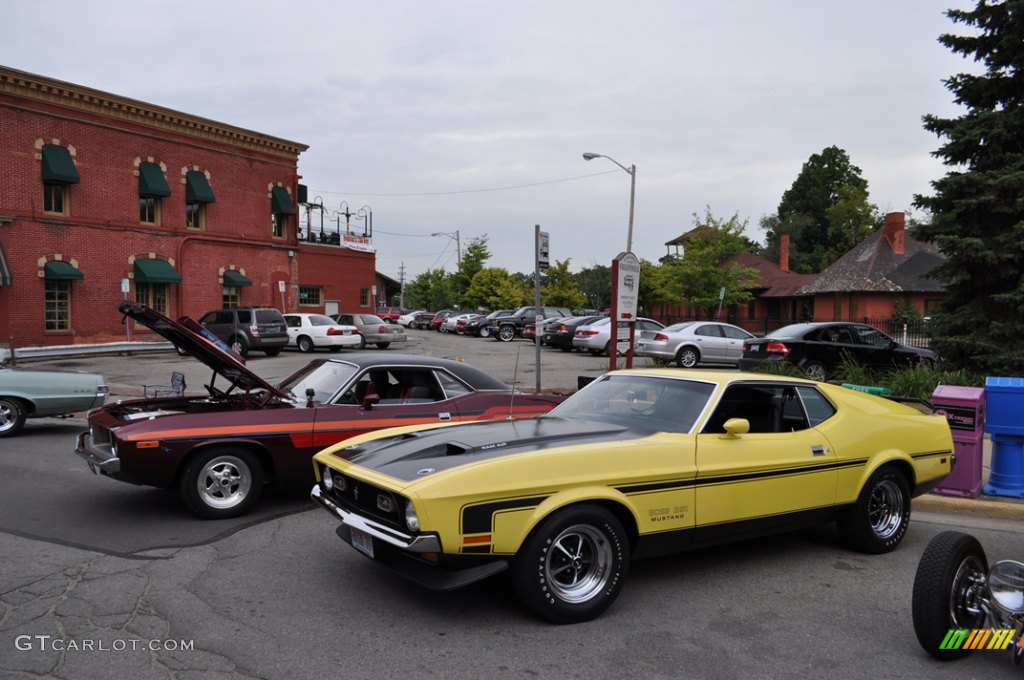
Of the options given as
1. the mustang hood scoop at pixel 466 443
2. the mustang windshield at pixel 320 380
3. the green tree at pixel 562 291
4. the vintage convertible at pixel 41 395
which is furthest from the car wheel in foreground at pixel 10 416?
the green tree at pixel 562 291

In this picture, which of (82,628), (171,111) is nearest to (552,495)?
(82,628)

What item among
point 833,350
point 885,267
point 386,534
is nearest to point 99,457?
point 386,534

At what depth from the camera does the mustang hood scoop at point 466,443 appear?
4.23 metres

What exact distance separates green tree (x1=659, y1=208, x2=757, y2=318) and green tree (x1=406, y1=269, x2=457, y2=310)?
30.6 m

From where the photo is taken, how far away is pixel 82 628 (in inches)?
158

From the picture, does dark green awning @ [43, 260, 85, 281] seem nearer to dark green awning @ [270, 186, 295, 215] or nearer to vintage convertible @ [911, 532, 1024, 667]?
dark green awning @ [270, 186, 295, 215]

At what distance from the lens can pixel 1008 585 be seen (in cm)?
356

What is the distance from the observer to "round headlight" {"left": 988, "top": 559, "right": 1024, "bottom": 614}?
3535mm

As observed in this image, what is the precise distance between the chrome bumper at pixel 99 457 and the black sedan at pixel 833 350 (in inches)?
499

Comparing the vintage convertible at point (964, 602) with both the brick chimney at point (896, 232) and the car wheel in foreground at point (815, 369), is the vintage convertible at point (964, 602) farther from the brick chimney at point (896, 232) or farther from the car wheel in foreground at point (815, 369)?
the brick chimney at point (896, 232)

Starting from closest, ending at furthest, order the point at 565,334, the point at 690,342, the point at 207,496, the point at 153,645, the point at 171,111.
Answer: the point at 153,645 → the point at 207,496 → the point at 690,342 → the point at 565,334 → the point at 171,111

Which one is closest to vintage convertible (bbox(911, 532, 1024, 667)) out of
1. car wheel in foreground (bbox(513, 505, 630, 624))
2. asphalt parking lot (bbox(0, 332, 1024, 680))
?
asphalt parking lot (bbox(0, 332, 1024, 680))

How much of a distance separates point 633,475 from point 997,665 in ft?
6.79

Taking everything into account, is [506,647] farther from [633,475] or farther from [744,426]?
[744,426]
